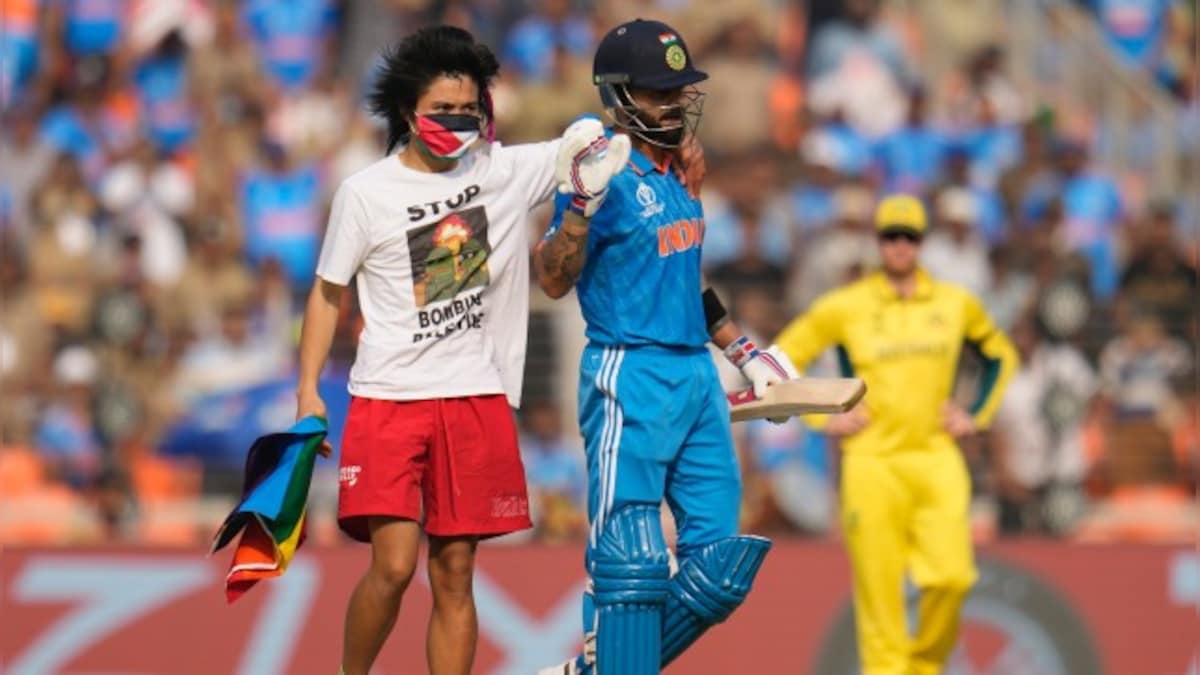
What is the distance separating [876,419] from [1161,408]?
410 centimetres

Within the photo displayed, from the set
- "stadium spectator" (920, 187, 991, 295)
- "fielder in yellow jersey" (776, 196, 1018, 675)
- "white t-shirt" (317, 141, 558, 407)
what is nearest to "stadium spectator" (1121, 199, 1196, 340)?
"stadium spectator" (920, 187, 991, 295)

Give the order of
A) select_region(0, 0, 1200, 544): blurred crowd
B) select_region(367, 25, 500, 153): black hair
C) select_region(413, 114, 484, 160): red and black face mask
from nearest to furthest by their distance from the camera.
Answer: select_region(413, 114, 484, 160): red and black face mask < select_region(367, 25, 500, 153): black hair < select_region(0, 0, 1200, 544): blurred crowd

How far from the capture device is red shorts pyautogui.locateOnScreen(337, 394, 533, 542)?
25.9 feet

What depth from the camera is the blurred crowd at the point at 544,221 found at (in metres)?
14.0

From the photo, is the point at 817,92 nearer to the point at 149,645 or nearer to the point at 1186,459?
the point at 1186,459

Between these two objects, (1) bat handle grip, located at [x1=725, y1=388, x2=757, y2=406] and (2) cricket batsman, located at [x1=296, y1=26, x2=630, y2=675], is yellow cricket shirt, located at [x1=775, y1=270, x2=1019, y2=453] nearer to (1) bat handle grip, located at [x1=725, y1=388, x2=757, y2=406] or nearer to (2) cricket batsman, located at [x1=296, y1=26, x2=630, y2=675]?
(1) bat handle grip, located at [x1=725, y1=388, x2=757, y2=406]

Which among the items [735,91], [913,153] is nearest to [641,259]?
[735,91]

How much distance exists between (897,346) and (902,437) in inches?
17.2

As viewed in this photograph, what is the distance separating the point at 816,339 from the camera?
36.2 ft

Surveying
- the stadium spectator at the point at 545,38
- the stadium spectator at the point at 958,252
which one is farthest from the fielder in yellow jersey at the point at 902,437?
the stadium spectator at the point at 545,38

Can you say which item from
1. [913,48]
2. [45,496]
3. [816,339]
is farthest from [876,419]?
[913,48]

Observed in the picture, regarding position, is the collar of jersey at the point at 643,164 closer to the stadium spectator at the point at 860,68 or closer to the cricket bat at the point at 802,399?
the cricket bat at the point at 802,399

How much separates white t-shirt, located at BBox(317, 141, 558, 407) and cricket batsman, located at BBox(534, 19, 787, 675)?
0.36 meters

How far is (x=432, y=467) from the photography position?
8.00 m
